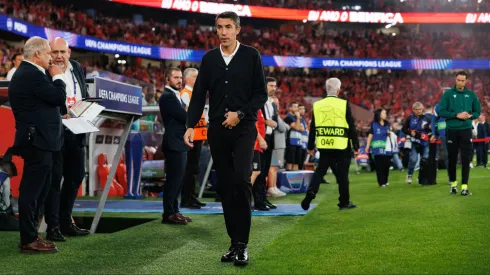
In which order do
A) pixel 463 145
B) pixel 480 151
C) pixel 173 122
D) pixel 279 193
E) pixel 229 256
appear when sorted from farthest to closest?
pixel 480 151, pixel 279 193, pixel 463 145, pixel 173 122, pixel 229 256

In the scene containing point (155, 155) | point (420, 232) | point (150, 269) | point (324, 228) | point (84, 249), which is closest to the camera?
point (150, 269)

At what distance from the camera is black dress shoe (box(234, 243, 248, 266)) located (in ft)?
15.5

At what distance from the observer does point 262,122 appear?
8992 millimetres

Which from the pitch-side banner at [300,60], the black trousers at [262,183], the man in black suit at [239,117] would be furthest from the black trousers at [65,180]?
the pitch-side banner at [300,60]

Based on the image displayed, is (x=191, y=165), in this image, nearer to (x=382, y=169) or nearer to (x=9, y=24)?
(x=382, y=169)

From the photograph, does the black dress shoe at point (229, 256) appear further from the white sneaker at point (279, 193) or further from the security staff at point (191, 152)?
the white sneaker at point (279, 193)

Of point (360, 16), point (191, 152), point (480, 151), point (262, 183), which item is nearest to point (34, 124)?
point (191, 152)

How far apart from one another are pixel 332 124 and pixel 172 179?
2576 mm

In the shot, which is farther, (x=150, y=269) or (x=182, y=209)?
(x=182, y=209)

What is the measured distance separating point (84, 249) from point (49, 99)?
1.40 m

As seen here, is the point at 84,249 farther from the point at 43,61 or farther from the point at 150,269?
the point at 43,61

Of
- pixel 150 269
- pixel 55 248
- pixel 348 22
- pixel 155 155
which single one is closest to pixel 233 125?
pixel 150 269

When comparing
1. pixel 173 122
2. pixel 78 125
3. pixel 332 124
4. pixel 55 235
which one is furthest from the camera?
pixel 332 124

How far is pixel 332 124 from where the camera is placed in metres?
8.96
